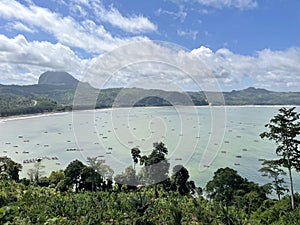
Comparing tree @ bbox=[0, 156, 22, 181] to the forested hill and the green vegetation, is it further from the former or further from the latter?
the forested hill

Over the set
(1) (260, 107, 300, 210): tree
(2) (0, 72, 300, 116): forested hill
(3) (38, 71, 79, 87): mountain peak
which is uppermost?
(3) (38, 71, 79, 87): mountain peak

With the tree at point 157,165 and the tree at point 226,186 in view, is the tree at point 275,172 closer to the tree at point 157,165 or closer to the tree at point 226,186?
the tree at point 226,186

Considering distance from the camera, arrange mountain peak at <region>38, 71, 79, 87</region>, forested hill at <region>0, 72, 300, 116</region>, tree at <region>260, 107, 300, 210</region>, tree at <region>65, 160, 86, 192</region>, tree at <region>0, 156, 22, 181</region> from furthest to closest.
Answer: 1. mountain peak at <region>38, 71, 79, 87</region>
2. tree at <region>0, 156, 22, 181</region>
3. tree at <region>65, 160, 86, 192</region>
4. tree at <region>260, 107, 300, 210</region>
5. forested hill at <region>0, 72, 300, 116</region>

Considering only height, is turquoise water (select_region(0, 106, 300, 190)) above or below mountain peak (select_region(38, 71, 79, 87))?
below

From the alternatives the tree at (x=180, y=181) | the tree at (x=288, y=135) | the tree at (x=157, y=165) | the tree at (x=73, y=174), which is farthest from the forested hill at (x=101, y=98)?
the tree at (x=73, y=174)

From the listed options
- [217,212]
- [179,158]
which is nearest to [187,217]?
[217,212]

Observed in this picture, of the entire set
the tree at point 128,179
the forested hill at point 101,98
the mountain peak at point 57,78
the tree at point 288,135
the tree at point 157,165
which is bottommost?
the tree at point 128,179

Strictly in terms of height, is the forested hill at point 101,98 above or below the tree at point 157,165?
above

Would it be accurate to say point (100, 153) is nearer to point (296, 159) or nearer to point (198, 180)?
point (198, 180)

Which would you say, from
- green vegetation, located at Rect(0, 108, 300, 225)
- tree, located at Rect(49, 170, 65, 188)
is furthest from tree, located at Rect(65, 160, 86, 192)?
tree, located at Rect(49, 170, 65, 188)
